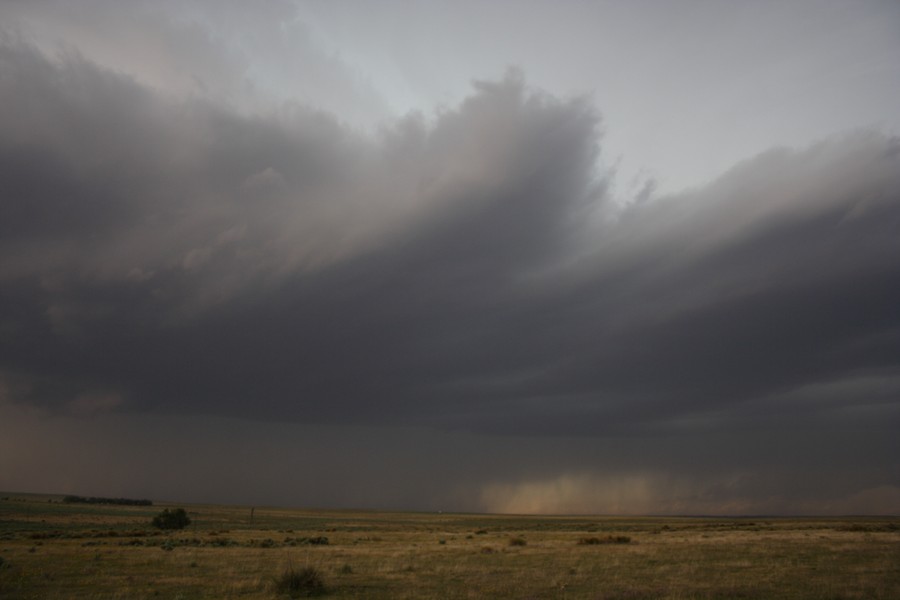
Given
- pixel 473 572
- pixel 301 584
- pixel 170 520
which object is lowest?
pixel 170 520

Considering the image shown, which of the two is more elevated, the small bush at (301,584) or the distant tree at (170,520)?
the small bush at (301,584)

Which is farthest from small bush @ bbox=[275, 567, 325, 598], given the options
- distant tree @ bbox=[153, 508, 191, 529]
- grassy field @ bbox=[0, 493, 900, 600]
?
distant tree @ bbox=[153, 508, 191, 529]

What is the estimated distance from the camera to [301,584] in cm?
2131

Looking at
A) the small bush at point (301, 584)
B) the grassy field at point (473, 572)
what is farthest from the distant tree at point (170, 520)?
the small bush at point (301, 584)

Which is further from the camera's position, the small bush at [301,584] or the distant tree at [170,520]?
the distant tree at [170,520]

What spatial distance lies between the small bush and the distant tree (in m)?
62.4

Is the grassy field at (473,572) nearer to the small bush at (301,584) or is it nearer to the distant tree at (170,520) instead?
the small bush at (301,584)

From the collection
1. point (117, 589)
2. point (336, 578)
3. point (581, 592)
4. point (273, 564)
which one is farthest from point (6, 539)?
point (581, 592)

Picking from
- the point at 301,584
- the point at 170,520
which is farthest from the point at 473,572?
the point at 170,520

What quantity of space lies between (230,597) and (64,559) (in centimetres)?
1930

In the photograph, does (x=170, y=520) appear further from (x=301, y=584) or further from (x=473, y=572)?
(x=301, y=584)

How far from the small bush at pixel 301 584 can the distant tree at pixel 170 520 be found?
6241 centimetres

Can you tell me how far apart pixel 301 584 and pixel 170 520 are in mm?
64460

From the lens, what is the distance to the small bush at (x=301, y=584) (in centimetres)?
2103
